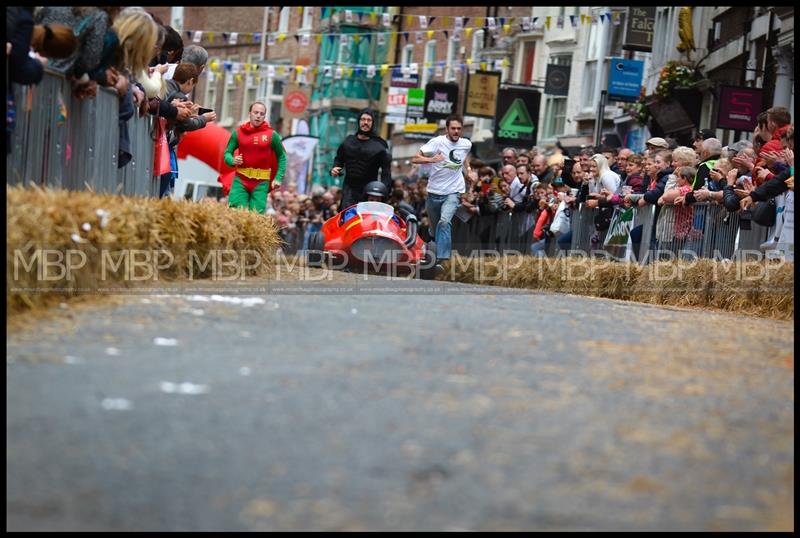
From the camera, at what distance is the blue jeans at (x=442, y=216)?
20906mm

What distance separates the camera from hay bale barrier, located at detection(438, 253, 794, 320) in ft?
45.7

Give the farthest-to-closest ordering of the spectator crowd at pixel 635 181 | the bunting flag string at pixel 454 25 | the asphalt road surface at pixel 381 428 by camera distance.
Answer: the bunting flag string at pixel 454 25, the spectator crowd at pixel 635 181, the asphalt road surface at pixel 381 428

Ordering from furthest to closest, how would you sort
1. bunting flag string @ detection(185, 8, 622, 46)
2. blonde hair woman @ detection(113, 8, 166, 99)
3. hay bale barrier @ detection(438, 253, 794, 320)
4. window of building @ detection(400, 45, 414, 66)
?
window of building @ detection(400, 45, 414, 66), bunting flag string @ detection(185, 8, 622, 46), hay bale barrier @ detection(438, 253, 794, 320), blonde hair woman @ detection(113, 8, 166, 99)

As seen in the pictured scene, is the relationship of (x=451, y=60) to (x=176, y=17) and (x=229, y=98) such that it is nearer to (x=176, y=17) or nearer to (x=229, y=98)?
(x=229, y=98)

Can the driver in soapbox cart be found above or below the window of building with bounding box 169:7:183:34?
below

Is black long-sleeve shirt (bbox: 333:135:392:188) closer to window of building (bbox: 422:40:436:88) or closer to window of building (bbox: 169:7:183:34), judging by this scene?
window of building (bbox: 422:40:436:88)

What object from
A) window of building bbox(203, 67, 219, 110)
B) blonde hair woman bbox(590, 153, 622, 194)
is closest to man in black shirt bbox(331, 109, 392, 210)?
blonde hair woman bbox(590, 153, 622, 194)

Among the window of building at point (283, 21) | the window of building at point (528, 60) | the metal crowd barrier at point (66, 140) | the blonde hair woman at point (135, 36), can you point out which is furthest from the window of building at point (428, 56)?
the blonde hair woman at point (135, 36)

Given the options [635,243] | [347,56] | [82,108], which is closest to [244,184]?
[635,243]

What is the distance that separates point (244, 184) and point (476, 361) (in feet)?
39.8

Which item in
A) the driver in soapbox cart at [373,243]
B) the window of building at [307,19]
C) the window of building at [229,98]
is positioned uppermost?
the window of building at [307,19]

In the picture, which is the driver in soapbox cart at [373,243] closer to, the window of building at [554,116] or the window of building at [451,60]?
the window of building at [554,116]

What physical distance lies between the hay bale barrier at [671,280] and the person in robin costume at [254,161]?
3338 mm

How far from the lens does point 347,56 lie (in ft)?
246
